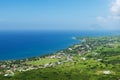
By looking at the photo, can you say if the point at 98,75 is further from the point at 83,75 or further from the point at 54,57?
the point at 54,57

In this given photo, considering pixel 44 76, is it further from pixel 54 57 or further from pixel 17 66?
pixel 54 57

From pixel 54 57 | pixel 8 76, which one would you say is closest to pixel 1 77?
pixel 8 76

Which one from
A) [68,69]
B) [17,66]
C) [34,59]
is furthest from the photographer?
[34,59]

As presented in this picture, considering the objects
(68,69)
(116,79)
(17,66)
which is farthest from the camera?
(17,66)

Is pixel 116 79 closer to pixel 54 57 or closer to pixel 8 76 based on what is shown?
pixel 8 76

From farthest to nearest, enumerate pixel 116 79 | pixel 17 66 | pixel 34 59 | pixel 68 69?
pixel 34 59 < pixel 17 66 < pixel 68 69 < pixel 116 79

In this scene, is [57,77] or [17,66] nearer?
[57,77]

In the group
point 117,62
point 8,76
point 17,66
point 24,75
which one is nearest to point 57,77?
point 24,75

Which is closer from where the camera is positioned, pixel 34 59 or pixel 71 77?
pixel 71 77
